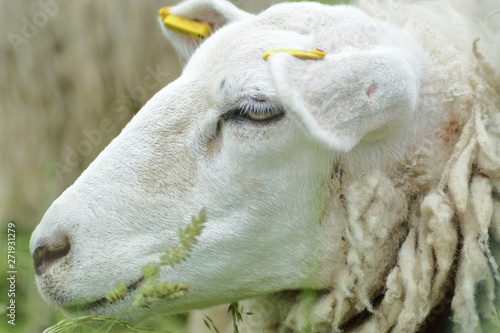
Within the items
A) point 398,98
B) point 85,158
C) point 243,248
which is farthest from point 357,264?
point 85,158

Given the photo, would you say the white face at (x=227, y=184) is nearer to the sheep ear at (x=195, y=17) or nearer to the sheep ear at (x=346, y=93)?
the sheep ear at (x=346, y=93)

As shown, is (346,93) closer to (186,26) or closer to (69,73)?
(186,26)

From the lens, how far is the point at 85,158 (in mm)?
3715

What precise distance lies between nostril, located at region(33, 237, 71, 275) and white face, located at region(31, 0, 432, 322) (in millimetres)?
16

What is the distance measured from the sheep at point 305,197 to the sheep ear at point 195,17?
0.61 metres

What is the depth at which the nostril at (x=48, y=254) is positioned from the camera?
202cm

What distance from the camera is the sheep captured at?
2012mm

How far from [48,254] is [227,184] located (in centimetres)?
56

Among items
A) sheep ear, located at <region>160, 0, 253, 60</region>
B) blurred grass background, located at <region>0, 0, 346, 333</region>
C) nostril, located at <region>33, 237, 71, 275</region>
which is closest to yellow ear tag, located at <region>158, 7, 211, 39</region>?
sheep ear, located at <region>160, 0, 253, 60</region>

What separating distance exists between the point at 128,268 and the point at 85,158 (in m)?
1.82

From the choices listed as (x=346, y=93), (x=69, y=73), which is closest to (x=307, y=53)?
(x=346, y=93)

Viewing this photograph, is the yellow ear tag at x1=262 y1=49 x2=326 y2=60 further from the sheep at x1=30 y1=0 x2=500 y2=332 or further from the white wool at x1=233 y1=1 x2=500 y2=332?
the white wool at x1=233 y1=1 x2=500 y2=332

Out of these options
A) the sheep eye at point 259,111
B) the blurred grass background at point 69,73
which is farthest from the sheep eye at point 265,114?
the blurred grass background at point 69,73

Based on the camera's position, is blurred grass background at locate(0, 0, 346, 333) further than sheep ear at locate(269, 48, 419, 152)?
Yes
